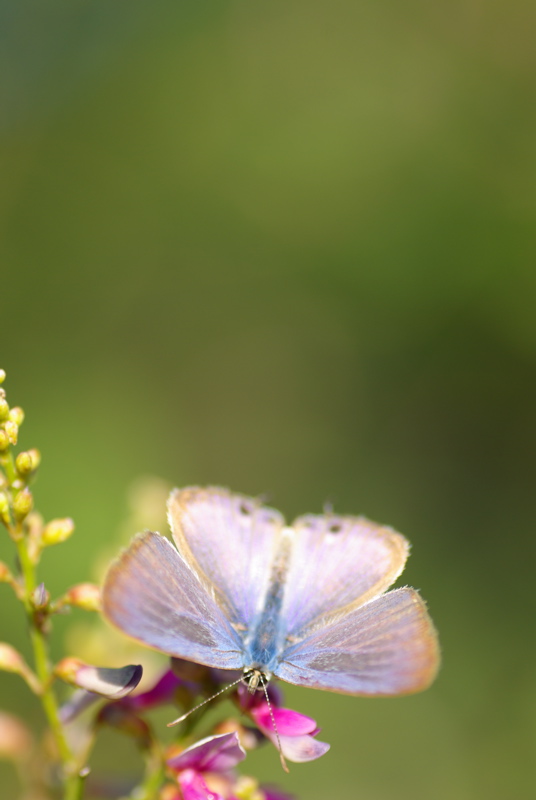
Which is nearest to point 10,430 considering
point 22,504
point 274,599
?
point 22,504

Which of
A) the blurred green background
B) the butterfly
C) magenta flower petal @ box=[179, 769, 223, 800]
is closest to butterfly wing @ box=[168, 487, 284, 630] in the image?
the butterfly

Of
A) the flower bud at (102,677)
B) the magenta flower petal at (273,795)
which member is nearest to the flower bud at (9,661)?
the flower bud at (102,677)

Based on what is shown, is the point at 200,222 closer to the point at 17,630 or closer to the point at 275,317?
the point at 275,317

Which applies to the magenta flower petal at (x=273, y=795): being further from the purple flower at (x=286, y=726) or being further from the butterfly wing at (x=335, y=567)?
the butterfly wing at (x=335, y=567)

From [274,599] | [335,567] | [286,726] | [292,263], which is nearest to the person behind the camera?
[286,726]

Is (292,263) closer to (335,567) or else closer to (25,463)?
(335,567)

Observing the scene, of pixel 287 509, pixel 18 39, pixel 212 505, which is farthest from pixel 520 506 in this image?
pixel 18 39

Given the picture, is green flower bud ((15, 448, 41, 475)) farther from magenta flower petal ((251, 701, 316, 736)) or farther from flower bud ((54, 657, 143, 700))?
magenta flower petal ((251, 701, 316, 736))
